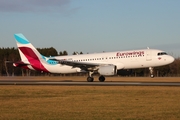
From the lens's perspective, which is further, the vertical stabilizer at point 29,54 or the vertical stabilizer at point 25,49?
the vertical stabilizer at point 25,49

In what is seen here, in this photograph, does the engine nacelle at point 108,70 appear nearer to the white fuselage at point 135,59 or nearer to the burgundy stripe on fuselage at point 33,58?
the white fuselage at point 135,59

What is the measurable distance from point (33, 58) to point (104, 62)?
11999mm

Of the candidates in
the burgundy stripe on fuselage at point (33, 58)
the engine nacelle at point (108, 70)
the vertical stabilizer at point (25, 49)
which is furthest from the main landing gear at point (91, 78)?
the vertical stabilizer at point (25, 49)

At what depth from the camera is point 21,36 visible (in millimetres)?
59188

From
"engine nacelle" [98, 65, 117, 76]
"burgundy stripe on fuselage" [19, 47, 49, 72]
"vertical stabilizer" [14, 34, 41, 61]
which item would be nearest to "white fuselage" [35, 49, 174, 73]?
"engine nacelle" [98, 65, 117, 76]

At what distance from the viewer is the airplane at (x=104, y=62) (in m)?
50.2

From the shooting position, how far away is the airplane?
50250mm

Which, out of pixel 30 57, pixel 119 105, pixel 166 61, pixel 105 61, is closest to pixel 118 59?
pixel 105 61

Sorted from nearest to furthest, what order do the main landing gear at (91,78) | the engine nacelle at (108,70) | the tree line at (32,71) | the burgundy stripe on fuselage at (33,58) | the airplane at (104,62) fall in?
the engine nacelle at (108,70) → the airplane at (104,62) → the main landing gear at (91,78) → the burgundy stripe on fuselage at (33,58) → the tree line at (32,71)

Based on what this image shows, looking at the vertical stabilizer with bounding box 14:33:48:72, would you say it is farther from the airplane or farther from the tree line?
the tree line

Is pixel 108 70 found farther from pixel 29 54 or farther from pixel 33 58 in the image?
pixel 29 54

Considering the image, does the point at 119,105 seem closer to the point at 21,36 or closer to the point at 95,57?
the point at 95,57

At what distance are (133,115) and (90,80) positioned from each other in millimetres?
34175

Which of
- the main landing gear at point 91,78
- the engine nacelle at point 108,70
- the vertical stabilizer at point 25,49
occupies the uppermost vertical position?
the vertical stabilizer at point 25,49
